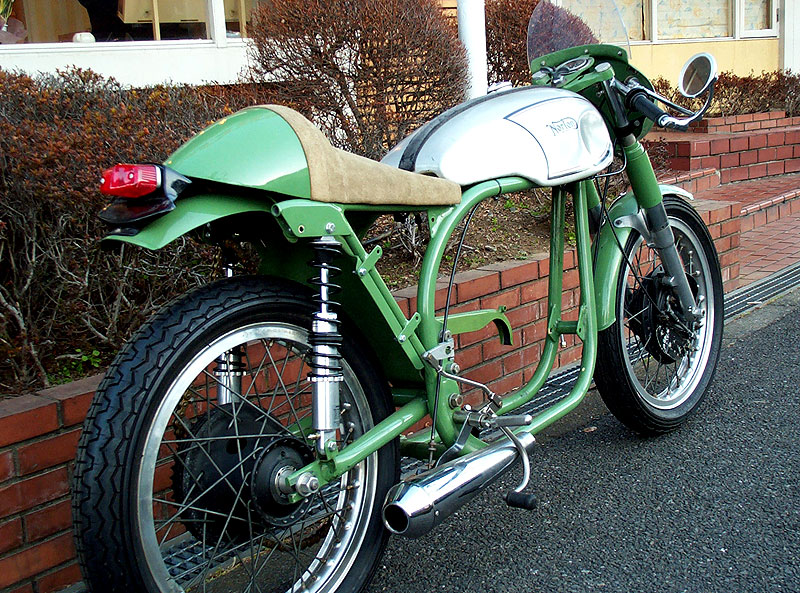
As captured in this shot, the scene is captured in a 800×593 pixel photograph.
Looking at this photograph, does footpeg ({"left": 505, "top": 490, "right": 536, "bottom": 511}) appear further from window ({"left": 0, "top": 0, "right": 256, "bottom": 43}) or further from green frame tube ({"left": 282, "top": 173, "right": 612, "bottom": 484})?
window ({"left": 0, "top": 0, "right": 256, "bottom": 43})

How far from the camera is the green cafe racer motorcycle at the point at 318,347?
193 centimetres

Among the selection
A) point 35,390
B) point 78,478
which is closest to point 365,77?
point 35,390

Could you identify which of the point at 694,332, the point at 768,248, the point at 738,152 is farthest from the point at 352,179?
the point at 738,152

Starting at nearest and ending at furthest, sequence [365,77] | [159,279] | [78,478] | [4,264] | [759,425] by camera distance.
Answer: [78,478], [4,264], [159,279], [759,425], [365,77]

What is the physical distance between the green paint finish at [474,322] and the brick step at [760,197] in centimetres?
472

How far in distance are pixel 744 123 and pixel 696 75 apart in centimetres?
704

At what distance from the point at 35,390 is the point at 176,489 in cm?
95

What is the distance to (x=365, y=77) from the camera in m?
4.71

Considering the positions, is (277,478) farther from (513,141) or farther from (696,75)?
(696,75)

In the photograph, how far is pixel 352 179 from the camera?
2.24 m

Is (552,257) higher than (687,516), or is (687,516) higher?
(552,257)

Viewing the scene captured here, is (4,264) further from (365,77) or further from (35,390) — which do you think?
(365,77)

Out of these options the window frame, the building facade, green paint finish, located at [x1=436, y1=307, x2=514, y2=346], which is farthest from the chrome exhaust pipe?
the window frame

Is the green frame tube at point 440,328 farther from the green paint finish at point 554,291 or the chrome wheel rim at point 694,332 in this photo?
the chrome wheel rim at point 694,332
